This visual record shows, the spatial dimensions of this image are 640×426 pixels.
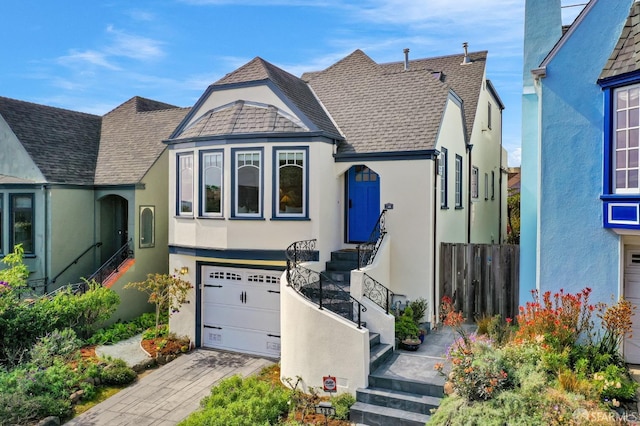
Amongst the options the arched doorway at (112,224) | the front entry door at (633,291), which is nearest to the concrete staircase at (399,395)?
the front entry door at (633,291)

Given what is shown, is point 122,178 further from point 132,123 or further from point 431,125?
point 431,125

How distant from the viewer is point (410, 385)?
826 centimetres

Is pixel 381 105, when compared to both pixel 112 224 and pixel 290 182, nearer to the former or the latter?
pixel 290 182

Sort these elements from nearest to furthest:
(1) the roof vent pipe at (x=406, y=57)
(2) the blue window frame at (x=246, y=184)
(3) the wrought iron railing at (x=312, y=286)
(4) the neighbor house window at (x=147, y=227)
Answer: (3) the wrought iron railing at (x=312, y=286) < (2) the blue window frame at (x=246, y=184) < (4) the neighbor house window at (x=147, y=227) < (1) the roof vent pipe at (x=406, y=57)

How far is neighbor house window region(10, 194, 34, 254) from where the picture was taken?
15.7 m

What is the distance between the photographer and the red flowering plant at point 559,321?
26.3ft

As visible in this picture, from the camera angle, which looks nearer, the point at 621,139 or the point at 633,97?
the point at 633,97

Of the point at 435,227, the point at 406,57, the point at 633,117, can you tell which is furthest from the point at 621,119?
the point at 406,57

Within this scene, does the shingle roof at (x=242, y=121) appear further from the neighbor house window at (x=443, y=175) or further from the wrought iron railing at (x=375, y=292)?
the wrought iron railing at (x=375, y=292)

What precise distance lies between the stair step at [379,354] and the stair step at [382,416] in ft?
2.56

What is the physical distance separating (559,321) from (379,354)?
3357 millimetres

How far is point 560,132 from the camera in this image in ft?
29.5

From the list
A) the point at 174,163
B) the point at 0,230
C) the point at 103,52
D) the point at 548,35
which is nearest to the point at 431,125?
the point at 548,35

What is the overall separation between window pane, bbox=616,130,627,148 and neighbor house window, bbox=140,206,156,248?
1410 cm
